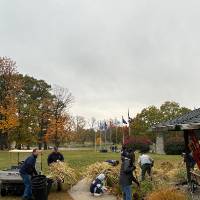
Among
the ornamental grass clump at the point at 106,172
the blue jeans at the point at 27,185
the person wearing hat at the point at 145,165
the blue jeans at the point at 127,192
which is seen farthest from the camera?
the person wearing hat at the point at 145,165

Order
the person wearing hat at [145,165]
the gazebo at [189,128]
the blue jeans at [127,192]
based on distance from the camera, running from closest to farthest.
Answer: the gazebo at [189,128] < the blue jeans at [127,192] < the person wearing hat at [145,165]

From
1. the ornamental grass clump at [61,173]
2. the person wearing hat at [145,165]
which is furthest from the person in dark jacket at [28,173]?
the person wearing hat at [145,165]

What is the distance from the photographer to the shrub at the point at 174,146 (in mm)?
62425

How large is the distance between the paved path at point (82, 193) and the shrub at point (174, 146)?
4097cm

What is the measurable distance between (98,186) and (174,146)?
151 ft

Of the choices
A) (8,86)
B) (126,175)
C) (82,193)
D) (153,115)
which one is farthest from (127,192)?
(153,115)

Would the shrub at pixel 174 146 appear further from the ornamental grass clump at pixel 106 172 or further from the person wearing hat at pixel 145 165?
the ornamental grass clump at pixel 106 172

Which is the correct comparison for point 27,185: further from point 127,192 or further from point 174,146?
point 174,146

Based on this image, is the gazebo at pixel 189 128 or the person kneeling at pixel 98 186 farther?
the person kneeling at pixel 98 186

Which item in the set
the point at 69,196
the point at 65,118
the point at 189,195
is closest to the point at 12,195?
the point at 69,196

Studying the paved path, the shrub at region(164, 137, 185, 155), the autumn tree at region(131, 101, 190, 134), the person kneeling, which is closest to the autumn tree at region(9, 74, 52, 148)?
the autumn tree at region(131, 101, 190, 134)

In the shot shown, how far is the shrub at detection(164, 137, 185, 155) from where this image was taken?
62425 mm

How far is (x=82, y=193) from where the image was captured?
1955 centimetres

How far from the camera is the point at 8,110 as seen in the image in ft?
189
